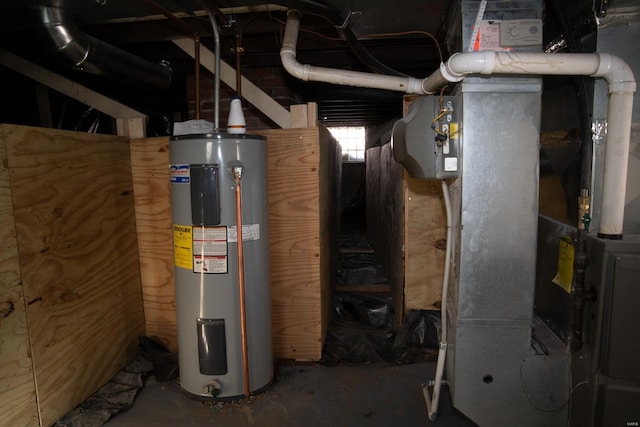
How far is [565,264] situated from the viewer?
5.08 ft

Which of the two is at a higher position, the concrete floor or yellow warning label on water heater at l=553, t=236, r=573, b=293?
yellow warning label on water heater at l=553, t=236, r=573, b=293

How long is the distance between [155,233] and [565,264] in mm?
2050

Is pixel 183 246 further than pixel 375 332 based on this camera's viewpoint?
No

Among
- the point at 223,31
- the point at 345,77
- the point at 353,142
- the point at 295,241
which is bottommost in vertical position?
the point at 295,241

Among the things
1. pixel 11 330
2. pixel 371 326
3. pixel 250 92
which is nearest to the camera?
pixel 11 330

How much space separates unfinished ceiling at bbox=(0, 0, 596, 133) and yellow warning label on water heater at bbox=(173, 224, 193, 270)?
3.21ft

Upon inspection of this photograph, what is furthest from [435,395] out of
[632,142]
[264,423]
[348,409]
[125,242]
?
[125,242]

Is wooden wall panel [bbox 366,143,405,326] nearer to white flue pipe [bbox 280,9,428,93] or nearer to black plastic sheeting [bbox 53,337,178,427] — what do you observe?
white flue pipe [bbox 280,9,428,93]

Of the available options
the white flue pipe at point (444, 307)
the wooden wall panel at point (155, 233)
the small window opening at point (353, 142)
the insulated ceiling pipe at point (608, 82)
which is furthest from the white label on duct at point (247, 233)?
the small window opening at point (353, 142)

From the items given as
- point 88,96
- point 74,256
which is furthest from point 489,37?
point 88,96

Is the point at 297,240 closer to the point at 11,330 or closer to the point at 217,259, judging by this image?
the point at 217,259

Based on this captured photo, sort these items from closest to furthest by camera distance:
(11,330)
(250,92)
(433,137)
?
(11,330) → (433,137) → (250,92)

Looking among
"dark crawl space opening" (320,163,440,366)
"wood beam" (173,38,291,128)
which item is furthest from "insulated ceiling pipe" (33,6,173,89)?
"dark crawl space opening" (320,163,440,366)

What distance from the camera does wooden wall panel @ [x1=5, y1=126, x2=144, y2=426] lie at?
156 cm
